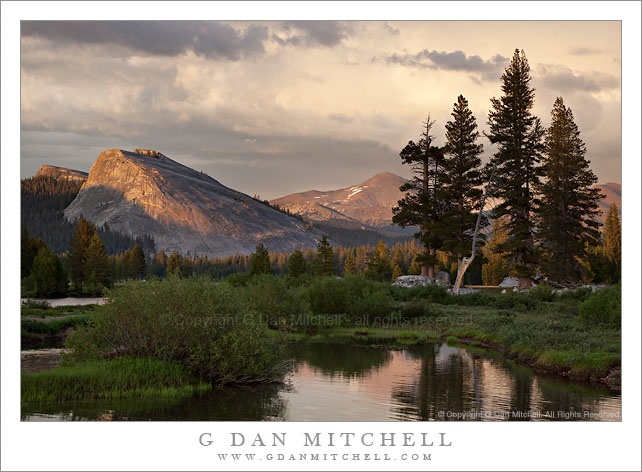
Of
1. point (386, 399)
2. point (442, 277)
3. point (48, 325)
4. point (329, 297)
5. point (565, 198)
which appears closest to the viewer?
point (386, 399)

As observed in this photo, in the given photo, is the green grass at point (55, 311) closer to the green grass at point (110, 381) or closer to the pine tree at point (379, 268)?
the green grass at point (110, 381)

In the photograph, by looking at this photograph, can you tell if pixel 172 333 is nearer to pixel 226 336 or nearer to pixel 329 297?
pixel 226 336

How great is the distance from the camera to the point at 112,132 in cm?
2412

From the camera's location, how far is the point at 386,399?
16953 millimetres

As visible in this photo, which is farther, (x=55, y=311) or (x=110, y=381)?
(x=55, y=311)

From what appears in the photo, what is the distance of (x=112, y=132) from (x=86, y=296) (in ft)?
123

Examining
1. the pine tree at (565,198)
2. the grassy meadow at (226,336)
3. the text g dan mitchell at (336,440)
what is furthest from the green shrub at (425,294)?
the text g dan mitchell at (336,440)

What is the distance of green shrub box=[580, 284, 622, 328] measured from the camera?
26844 millimetres

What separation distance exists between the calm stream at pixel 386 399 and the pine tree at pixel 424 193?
2693 centimetres

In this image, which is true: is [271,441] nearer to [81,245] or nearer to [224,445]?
[224,445]

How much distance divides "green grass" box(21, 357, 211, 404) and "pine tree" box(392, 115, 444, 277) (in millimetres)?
34032

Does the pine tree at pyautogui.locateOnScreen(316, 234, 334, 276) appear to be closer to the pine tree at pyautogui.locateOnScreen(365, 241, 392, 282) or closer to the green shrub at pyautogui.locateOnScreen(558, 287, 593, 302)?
the pine tree at pyautogui.locateOnScreen(365, 241, 392, 282)

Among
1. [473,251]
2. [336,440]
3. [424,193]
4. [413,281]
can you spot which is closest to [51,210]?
[413,281]

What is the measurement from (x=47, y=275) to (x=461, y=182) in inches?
1314
